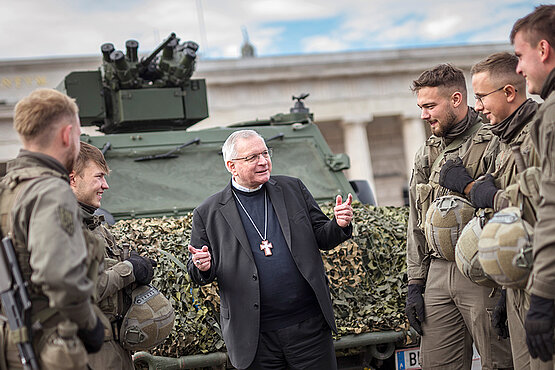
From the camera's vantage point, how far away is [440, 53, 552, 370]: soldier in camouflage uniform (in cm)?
327

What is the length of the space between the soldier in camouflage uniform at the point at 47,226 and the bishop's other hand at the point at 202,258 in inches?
36.0

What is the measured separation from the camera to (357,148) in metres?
28.8

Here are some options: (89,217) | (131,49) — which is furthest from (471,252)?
(131,49)

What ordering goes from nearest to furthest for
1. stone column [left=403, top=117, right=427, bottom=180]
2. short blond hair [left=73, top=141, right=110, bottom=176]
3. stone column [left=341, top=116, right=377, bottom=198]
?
short blond hair [left=73, top=141, right=110, bottom=176] < stone column [left=341, top=116, right=377, bottom=198] < stone column [left=403, top=117, right=427, bottom=180]

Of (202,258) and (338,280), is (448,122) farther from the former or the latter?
(202,258)

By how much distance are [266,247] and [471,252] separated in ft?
3.45

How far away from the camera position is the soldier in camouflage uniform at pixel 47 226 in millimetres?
2682

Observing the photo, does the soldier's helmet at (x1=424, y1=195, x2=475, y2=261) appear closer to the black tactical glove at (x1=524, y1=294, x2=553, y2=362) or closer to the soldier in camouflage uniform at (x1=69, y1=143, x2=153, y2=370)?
the black tactical glove at (x1=524, y1=294, x2=553, y2=362)

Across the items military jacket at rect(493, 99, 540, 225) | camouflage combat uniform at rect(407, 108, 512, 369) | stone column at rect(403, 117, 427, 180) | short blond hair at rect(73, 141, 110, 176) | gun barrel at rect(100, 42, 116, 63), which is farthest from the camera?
stone column at rect(403, 117, 427, 180)

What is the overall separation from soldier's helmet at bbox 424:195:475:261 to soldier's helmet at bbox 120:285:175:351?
1.39 meters

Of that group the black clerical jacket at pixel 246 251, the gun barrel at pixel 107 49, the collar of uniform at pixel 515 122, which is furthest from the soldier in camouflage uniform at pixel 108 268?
the gun barrel at pixel 107 49

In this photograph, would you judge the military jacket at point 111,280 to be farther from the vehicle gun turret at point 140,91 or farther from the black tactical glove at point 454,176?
the vehicle gun turret at point 140,91

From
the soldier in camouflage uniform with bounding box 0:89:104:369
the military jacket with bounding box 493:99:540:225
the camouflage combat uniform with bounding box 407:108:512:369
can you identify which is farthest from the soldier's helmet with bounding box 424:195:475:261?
the soldier in camouflage uniform with bounding box 0:89:104:369

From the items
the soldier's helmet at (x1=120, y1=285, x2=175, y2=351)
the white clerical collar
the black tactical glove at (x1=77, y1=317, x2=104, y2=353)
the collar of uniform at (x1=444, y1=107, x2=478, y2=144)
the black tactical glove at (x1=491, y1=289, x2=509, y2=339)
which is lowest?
the black tactical glove at (x1=491, y1=289, x2=509, y2=339)
